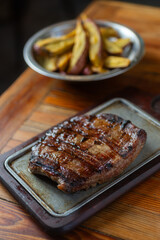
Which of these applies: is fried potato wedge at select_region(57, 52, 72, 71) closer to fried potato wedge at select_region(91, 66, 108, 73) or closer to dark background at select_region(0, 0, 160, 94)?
fried potato wedge at select_region(91, 66, 108, 73)

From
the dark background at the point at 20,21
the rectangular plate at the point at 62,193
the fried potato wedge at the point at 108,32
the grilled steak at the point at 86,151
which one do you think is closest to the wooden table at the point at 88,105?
the rectangular plate at the point at 62,193

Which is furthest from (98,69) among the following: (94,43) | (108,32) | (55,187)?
(55,187)

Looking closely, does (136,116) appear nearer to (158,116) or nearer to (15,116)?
(158,116)

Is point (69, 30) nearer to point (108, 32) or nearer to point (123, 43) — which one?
point (108, 32)

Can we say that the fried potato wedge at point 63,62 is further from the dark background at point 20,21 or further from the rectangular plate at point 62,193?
the dark background at point 20,21

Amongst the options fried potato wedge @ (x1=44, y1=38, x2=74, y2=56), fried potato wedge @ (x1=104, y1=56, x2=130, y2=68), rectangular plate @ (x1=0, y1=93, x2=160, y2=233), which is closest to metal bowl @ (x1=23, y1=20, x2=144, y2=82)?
fried potato wedge @ (x1=104, y1=56, x2=130, y2=68)

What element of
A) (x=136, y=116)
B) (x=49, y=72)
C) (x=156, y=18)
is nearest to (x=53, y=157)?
(x=136, y=116)
